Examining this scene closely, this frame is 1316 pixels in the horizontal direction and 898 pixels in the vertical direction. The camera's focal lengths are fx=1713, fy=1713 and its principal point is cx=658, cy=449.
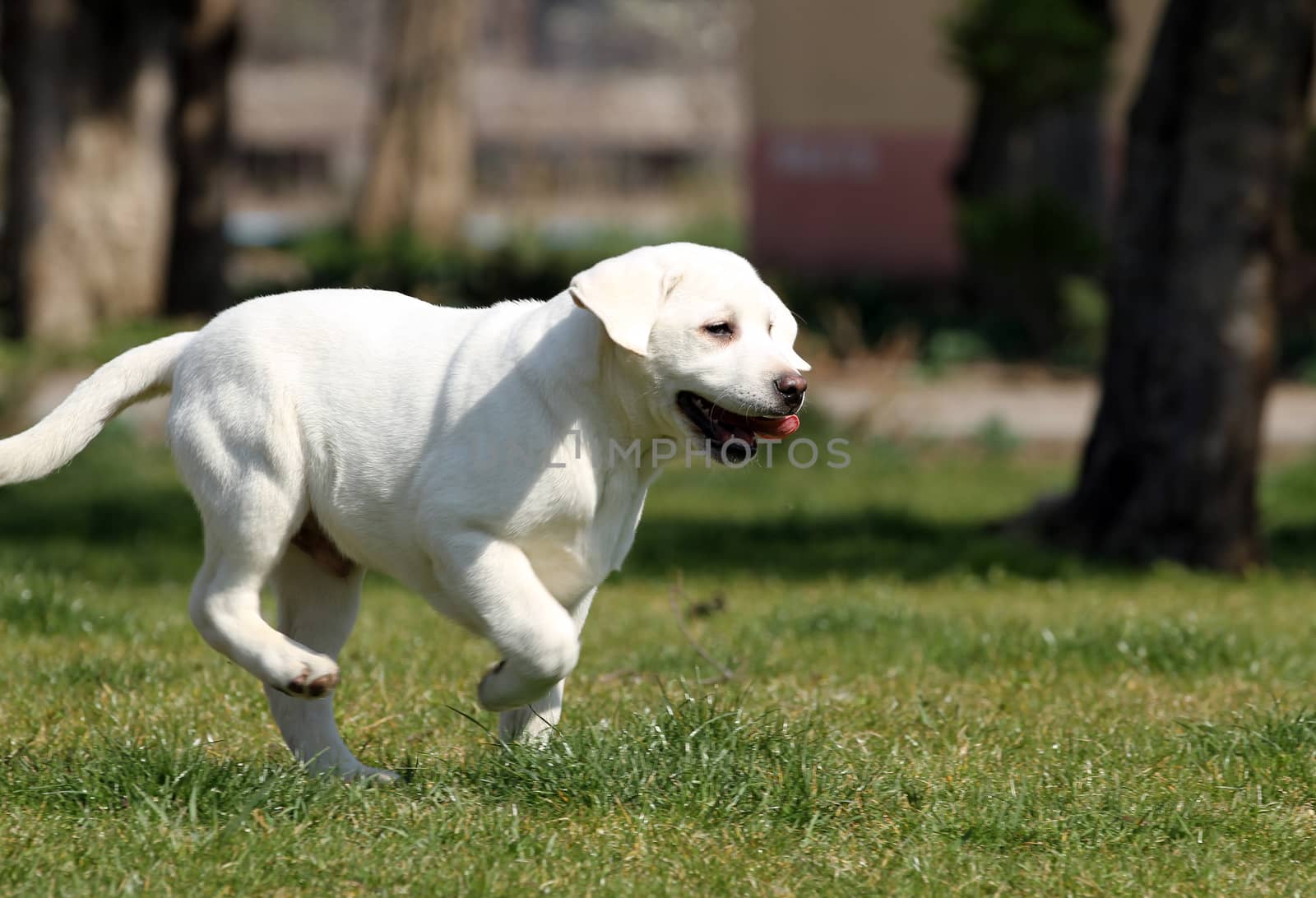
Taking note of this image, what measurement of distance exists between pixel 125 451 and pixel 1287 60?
854 centimetres

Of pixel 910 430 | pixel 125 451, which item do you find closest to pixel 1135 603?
pixel 910 430

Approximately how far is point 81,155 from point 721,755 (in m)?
14.1

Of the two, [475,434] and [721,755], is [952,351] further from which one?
[475,434]

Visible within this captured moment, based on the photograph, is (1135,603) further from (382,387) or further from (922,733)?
(382,387)

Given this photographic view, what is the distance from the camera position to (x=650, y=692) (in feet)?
17.6

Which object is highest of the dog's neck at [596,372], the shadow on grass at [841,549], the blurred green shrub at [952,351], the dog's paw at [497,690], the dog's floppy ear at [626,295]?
the dog's floppy ear at [626,295]

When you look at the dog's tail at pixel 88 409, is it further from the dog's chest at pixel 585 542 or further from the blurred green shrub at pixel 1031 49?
the blurred green shrub at pixel 1031 49

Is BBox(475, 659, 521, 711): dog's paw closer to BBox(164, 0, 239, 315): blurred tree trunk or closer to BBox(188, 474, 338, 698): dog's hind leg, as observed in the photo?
BBox(188, 474, 338, 698): dog's hind leg

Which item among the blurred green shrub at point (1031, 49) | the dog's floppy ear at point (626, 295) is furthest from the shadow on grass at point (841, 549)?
the dog's floppy ear at point (626, 295)

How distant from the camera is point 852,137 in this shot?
2539cm

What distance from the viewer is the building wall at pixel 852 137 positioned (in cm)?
2500

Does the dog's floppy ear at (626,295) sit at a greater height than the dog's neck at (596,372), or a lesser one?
greater

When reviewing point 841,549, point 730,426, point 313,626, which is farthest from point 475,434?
point 841,549

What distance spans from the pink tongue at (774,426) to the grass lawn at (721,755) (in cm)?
72
